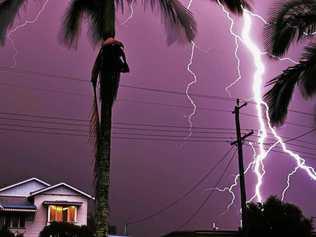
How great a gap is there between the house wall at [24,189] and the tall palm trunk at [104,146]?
30.2 m

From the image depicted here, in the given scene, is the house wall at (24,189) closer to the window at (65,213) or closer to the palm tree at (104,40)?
the window at (65,213)

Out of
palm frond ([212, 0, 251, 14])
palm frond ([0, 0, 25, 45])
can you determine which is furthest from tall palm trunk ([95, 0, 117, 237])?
palm frond ([212, 0, 251, 14])

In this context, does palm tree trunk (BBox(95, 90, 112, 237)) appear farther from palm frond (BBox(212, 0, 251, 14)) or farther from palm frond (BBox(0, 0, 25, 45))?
palm frond (BBox(212, 0, 251, 14))

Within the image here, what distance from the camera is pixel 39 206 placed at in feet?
130

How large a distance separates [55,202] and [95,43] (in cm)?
2742

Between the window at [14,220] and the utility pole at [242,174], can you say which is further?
the window at [14,220]

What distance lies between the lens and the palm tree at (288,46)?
13875 millimetres

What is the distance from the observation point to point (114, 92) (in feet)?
38.2

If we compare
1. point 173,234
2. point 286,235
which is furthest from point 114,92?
point 173,234

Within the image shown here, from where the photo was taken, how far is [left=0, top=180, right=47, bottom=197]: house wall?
133 ft

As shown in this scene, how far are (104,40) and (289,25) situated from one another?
4649 millimetres

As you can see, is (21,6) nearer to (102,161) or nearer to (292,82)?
(102,161)

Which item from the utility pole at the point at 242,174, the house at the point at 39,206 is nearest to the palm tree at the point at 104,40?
the utility pole at the point at 242,174

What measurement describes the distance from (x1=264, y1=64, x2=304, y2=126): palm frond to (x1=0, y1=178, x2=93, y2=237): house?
26413 mm
